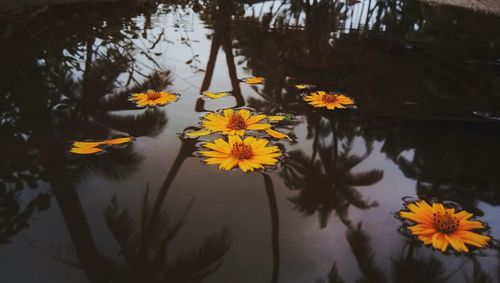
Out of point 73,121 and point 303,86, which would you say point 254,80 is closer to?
point 303,86

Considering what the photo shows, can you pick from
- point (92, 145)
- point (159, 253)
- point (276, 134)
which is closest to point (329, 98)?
point (276, 134)

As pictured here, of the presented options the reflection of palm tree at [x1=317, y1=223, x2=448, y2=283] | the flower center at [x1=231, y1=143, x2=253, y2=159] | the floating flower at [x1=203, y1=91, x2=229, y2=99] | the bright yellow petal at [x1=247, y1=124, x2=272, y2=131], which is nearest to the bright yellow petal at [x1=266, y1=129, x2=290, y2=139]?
the bright yellow petal at [x1=247, y1=124, x2=272, y2=131]

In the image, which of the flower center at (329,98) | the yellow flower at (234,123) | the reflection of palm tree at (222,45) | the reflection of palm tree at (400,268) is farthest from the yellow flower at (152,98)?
the reflection of palm tree at (400,268)

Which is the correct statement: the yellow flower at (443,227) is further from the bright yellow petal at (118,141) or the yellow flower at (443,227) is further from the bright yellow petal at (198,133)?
the bright yellow petal at (118,141)

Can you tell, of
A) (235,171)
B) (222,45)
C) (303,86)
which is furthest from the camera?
(222,45)

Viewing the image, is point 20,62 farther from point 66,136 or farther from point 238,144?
point 238,144

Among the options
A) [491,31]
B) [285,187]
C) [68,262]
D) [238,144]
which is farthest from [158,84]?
[491,31]

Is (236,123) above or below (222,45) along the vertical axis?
below
